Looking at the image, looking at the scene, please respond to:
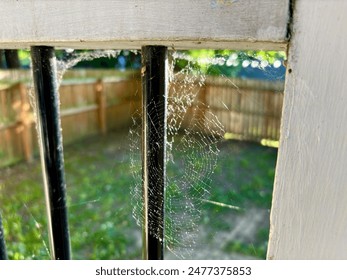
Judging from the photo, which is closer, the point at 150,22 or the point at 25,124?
the point at 150,22

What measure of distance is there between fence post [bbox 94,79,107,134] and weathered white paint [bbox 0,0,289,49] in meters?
7.09

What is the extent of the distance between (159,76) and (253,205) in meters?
4.63

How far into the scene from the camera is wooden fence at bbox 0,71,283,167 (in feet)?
18.9

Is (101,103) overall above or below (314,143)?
below

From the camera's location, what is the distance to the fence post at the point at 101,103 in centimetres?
748

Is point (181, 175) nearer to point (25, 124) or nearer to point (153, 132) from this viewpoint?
point (153, 132)

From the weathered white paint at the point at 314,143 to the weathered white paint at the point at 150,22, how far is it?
0.13 ft

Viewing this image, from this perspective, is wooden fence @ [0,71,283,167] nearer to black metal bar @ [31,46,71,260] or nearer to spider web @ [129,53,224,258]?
spider web @ [129,53,224,258]

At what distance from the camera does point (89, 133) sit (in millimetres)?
7734

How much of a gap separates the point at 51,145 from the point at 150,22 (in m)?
0.41

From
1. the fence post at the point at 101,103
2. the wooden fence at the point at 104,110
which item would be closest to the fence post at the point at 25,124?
the wooden fence at the point at 104,110

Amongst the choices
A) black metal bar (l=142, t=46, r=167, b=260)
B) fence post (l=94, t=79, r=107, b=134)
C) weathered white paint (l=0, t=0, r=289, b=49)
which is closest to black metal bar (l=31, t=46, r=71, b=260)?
weathered white paint (l=0, t=0, r=289, b=49)

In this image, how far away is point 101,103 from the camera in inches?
306

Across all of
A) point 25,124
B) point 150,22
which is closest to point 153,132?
point 150,22
